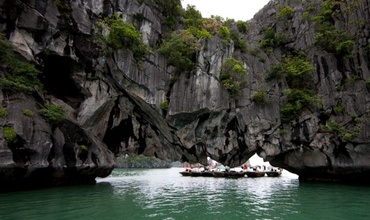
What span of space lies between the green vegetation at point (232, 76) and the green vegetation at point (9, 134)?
13693 mm

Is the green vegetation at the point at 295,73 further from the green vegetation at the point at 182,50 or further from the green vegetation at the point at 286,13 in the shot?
the green vegetation at the point at 182,50

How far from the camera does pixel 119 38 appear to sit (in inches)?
705

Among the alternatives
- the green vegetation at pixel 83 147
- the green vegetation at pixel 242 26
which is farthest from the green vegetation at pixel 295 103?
the green vegetation at pixel 83 147

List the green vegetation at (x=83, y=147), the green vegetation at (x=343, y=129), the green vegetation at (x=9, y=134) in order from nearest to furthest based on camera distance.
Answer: the green vegetation at (x=9, y=134)
the green vegetation at (x=83, y=147)
the green vegetation at (x=343, y=129)

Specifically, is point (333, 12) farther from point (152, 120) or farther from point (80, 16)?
point (80, 16)

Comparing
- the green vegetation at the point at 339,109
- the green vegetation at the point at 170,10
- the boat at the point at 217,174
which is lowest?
the boat at the point at 217,174

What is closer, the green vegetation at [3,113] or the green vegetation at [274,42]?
the green vegetation at [3,113]

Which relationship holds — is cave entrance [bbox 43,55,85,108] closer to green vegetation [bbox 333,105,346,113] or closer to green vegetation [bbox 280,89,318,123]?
green vegetation [bbox 280,89,318,123]

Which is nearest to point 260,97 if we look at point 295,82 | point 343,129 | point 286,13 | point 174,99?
point 295,82

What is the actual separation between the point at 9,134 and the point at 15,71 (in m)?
4.44

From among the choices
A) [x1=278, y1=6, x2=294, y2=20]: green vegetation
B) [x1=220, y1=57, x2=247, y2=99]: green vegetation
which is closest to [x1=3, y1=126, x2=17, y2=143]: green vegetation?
[x1=220, y1=57, x2=247, y2=99]: green vegetation

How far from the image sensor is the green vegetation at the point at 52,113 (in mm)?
15065

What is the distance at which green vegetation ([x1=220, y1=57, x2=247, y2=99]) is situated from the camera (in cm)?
1916

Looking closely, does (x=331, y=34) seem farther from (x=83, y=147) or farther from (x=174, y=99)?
(x=83, y=147)
